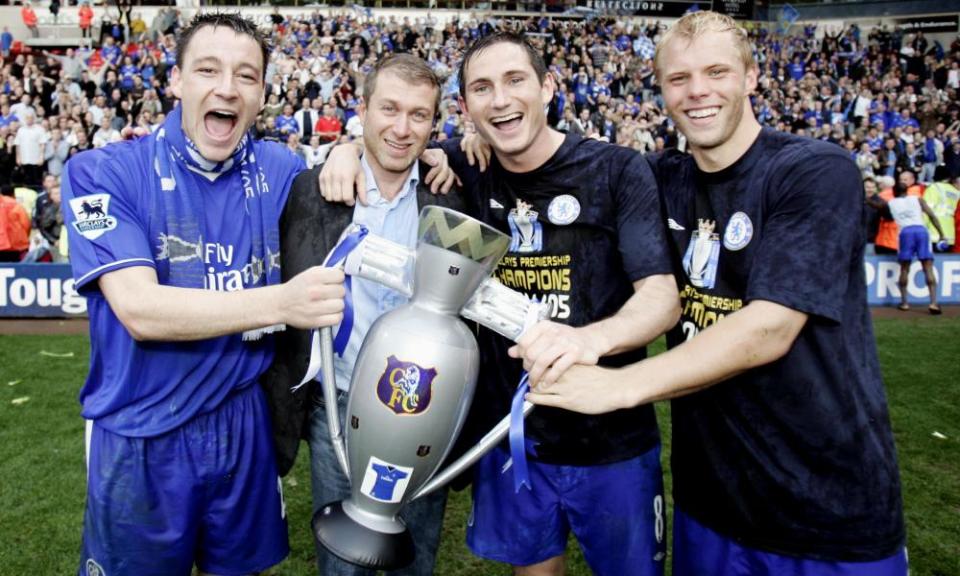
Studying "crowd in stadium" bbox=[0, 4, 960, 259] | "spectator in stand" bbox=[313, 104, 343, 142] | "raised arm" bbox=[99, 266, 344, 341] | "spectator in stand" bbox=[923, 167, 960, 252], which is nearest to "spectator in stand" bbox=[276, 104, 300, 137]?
"crowd in stadium" bbox=[0, 4, 960, 259]

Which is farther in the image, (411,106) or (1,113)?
(1,113)

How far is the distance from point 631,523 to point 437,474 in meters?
0.84

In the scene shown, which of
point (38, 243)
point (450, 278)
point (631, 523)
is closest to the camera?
point (450, 278)

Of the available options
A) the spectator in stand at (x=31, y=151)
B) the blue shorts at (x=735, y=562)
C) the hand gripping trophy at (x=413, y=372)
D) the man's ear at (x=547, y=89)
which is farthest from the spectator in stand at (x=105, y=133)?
the blue shorts at (x=735, y=562)

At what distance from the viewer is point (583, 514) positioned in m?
2.67

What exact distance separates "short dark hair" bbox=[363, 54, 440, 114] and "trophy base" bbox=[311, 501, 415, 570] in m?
1.43

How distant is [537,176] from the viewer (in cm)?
266

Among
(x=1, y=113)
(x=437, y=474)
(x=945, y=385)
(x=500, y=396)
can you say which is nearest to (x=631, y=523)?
Result: (x=500, y=396)

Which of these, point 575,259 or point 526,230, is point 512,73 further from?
point 575,259

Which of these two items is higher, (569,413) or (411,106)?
(411,106)

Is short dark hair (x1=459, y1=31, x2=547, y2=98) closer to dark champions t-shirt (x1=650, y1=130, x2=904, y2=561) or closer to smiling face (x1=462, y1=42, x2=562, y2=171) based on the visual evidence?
smiling face (x1=462, y1=42, x2=562, y2=171)

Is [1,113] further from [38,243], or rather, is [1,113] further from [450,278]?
[450,278]

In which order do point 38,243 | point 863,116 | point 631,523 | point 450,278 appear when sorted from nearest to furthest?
point 450,278
point 631,523
point 38,243
point 863,116

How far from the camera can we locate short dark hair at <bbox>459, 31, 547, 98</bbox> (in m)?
2.63
